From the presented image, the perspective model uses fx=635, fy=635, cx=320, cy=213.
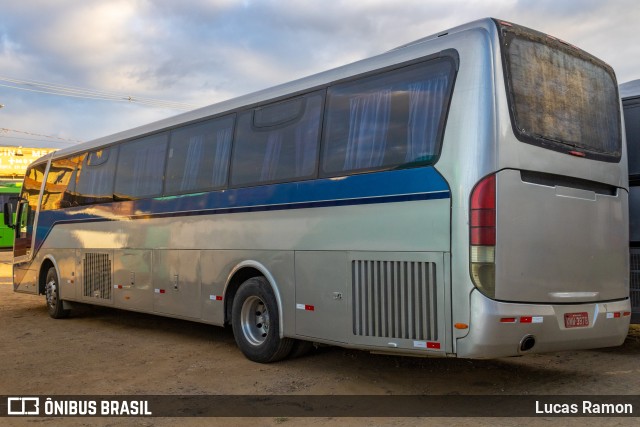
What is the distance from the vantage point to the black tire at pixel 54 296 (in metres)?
12.2

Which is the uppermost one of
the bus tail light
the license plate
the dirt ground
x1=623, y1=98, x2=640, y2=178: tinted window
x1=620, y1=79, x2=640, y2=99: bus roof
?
x1=620, y1=79, x2=640, y2=99: bus roof

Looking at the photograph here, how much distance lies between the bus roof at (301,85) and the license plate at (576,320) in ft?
8.67

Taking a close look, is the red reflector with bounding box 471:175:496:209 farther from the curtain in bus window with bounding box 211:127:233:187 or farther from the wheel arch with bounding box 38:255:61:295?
the wheel arch with bounding box 38:255:61:295

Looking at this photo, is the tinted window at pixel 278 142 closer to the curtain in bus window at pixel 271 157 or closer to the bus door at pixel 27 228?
the curtain in bus window at pixel 271 157

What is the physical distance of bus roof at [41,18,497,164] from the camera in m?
6.04

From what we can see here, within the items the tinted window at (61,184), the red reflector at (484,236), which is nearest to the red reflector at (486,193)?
the red reflector at (484,236)

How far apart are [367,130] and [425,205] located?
116 centimetres

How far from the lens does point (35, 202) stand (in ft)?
43.4

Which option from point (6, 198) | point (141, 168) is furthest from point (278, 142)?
point (6, 198)

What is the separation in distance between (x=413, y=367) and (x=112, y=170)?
6331 mm

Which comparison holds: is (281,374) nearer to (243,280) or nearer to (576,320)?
(243,280)

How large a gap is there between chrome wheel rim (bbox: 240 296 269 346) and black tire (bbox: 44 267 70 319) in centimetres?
586

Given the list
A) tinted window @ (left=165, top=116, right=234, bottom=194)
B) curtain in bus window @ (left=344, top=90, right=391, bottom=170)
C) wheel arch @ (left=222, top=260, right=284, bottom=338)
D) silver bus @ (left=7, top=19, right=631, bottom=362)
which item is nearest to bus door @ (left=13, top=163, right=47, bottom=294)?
tinted window @ (left=165, top=116, right=234, bottom=194)

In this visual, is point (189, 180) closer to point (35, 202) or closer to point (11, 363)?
point (11, 363)
